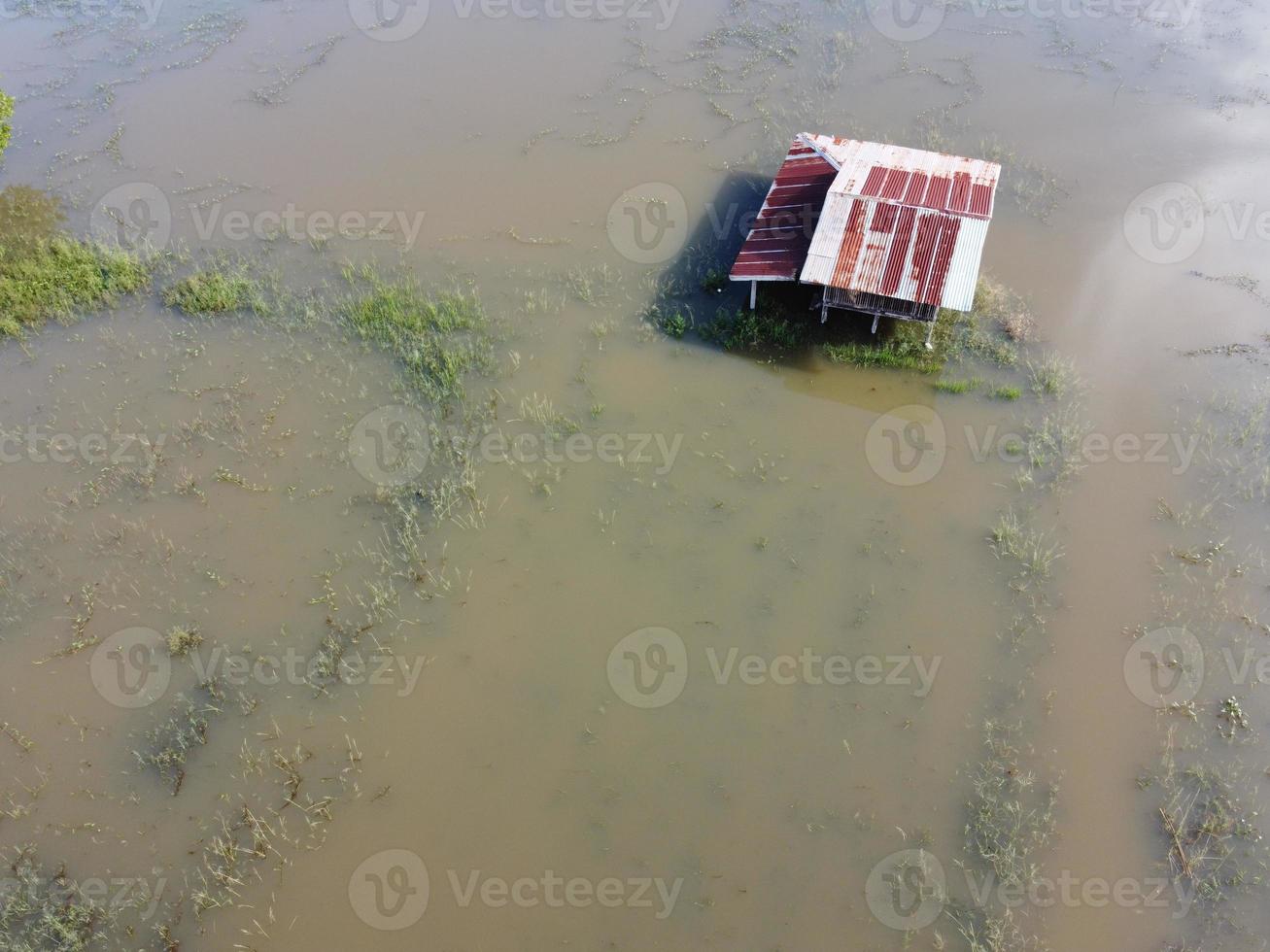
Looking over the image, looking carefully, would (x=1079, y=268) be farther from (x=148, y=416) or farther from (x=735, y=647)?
(x=148, y=416)

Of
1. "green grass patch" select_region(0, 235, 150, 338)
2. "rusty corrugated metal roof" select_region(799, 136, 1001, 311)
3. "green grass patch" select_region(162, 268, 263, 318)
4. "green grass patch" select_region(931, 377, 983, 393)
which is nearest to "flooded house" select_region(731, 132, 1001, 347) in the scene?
"rusty corrugated metal roof" select_region(799, 136, 1001, 311)

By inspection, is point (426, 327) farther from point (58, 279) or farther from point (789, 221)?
point (58, 279)

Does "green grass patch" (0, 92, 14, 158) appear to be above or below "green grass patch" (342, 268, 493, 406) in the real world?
above

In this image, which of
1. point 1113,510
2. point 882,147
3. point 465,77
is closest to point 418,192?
point 465,77

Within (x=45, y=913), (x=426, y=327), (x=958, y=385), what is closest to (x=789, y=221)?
(x=958, y=385)

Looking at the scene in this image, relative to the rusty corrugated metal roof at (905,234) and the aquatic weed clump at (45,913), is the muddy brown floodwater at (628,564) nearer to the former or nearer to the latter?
the aquatic weed clump at (45,913)

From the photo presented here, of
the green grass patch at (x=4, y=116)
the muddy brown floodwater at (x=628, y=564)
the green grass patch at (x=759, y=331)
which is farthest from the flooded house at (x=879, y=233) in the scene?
the green grass patch at (x=4, y=116)

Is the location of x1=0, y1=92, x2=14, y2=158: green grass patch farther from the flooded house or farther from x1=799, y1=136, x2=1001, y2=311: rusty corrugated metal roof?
x1=799, y1=136, x2=1001, y2=311: rusty corrugated metal roof
